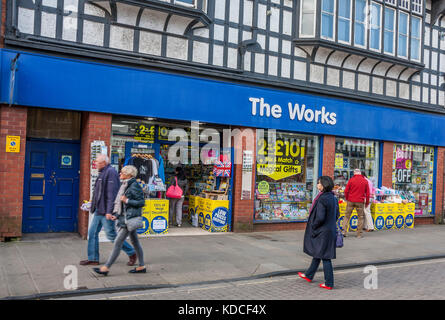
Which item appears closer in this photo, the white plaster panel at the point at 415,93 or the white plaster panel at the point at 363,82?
the white plaster panel at the point at 363,82

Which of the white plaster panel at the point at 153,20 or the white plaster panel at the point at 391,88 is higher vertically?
the white plaster panel at the point at 153,20

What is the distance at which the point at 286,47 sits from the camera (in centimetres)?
1190

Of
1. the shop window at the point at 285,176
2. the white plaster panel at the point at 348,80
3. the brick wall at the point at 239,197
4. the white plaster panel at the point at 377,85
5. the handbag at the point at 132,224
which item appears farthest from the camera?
the white plaster panel at the point at 377,85

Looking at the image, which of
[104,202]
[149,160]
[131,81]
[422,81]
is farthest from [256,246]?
[422,81]

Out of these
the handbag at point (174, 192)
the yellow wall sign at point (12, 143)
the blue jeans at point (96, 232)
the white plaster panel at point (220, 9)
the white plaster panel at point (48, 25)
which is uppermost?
the white plaster panel at point (220, 9)

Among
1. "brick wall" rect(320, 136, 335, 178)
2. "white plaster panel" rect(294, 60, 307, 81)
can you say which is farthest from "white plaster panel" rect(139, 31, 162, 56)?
"brick wall" rect(320, 136, 335, 178)

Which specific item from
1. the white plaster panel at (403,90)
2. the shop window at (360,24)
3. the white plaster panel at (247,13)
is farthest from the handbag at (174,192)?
the white plaster panel at (403,90)

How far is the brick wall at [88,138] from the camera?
30.3 ft

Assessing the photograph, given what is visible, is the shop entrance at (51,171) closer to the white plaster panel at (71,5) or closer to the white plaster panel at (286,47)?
the white plaster panel at (71,5)

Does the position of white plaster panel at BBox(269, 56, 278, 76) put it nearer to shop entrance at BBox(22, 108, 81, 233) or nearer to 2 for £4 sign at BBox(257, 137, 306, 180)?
2 for £4 sign at BBox(257, 137, 306, 180)

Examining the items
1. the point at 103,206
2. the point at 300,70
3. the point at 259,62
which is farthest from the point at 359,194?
the point at 103,206

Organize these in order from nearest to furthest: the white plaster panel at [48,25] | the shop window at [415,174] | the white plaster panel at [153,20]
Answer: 1. the white plaster panel at [48,25]
2. the white plaster panel at [153,20]
3. the shop window at [415,174]

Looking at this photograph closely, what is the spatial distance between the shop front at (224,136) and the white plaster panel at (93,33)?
57cm
